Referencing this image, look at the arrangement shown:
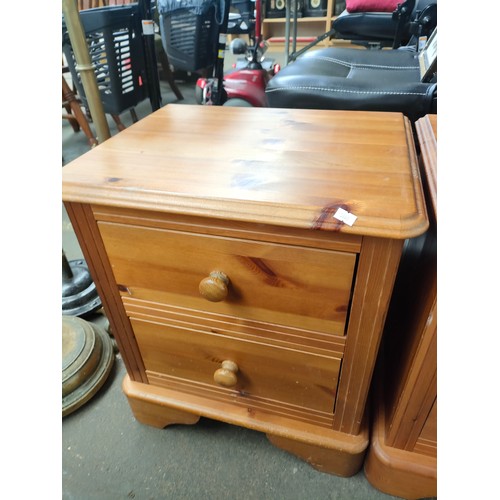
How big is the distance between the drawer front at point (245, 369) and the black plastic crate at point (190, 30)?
4.78ft

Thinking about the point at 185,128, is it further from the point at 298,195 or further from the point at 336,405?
the point at 336,405

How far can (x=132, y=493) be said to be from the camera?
0.69 meters

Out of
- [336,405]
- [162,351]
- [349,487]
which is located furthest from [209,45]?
[349,487]

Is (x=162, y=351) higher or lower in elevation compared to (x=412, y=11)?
lower

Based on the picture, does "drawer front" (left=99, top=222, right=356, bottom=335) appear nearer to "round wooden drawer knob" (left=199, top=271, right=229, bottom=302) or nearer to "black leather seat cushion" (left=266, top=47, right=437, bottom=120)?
"round wooden drawer knob" (left=199, top=271, right=229, bottom=302)

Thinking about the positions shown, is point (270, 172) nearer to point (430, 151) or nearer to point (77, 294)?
point (430, 151)

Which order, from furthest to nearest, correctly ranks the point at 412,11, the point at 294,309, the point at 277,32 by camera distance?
1. the point at 277,32
2. the point at 412,11
3. the point at 294,309

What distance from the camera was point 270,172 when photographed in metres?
0.48

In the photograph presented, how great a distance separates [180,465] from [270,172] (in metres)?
0.63

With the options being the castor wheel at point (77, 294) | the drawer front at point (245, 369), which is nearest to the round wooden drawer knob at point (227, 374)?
the drawer front at point (245, 369)

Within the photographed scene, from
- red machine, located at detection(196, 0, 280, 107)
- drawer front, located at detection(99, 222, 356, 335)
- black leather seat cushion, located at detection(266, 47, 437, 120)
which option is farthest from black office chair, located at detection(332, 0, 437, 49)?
drawer front, located at detection(99, 222, 356, 335)

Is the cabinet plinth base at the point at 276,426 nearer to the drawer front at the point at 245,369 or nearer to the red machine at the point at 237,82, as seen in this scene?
the drawer front at the point at 245,369

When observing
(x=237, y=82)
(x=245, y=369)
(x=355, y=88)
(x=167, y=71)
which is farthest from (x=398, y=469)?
(x=167, y=71)

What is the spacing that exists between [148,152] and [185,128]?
0.13 metres
